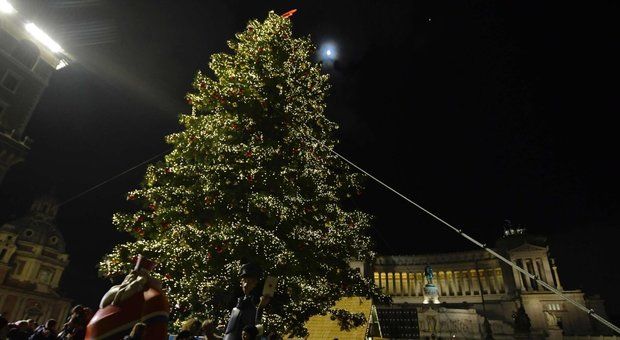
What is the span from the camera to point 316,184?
10.7 m

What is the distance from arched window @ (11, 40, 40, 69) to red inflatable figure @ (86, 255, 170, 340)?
45738 mm

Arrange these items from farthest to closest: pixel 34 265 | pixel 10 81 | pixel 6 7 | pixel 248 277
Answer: pixel 34 265, pixel 10 81, pixel 6 7, pixel 248 277

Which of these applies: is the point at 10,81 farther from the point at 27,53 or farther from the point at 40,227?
the point at 40,227

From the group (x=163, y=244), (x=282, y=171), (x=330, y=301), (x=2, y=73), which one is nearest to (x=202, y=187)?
(x=163, y=244)

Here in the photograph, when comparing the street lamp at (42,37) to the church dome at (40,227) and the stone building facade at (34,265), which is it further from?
the stone building facade at (34,265)

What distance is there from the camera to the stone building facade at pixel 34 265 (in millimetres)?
42375

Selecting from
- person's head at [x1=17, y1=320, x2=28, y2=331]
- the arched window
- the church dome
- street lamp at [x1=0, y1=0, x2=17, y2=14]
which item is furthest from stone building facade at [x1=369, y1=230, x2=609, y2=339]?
the church dome

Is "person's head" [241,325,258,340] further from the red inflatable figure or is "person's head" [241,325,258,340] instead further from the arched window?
the arched window

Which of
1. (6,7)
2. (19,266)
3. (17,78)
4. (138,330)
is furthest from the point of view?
(19,266)


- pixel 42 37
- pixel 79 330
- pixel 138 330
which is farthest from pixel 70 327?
pixel 42 37

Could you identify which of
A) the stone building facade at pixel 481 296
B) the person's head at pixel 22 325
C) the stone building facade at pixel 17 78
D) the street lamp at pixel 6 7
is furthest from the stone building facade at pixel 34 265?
the stone building facade at pixel 481 296

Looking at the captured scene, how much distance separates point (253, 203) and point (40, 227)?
201 feet

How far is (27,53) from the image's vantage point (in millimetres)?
35281

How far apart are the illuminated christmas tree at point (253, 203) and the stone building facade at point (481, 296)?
1123 centimetres
